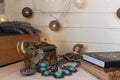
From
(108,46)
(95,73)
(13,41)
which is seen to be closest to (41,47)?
(13,41)

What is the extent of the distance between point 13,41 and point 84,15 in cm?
43

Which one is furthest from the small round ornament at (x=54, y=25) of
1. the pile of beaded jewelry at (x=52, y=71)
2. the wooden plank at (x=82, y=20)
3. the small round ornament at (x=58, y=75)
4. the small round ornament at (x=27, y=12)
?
the small round ornament at (x=58, y=75)

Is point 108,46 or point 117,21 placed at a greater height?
point 117,21

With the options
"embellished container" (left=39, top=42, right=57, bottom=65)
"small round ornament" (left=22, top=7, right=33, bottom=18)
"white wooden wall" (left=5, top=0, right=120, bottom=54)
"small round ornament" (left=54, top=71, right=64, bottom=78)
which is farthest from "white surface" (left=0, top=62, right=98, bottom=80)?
"small round ornament" (left=22, top=7, right=33, bottom=18)

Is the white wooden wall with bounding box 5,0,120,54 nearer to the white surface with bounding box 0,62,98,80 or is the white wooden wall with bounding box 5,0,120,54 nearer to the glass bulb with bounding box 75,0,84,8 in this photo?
the glass bulb with bounding box 75,0,84,8

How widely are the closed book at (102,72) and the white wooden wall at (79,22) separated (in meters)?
0.28

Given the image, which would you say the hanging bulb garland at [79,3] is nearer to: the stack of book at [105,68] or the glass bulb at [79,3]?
the glass bulb at [79,3]

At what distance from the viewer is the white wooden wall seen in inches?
41.0

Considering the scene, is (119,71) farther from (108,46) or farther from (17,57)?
(17,57)

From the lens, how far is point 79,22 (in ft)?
3.55

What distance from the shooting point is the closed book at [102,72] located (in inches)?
25.5

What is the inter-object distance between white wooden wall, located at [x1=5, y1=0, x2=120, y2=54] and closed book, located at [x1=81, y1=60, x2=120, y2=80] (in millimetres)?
283

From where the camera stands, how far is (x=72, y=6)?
1.08 metres

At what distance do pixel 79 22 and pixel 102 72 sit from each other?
0.46m
